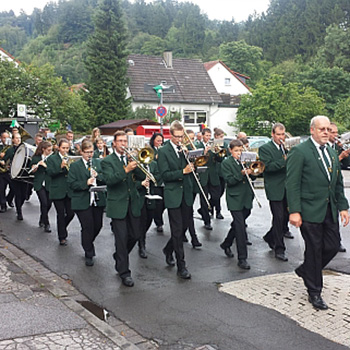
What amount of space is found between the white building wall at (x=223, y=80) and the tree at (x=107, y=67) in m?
11.2

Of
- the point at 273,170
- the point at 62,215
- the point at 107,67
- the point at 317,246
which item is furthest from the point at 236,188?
the point at 107,67

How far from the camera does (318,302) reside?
5.55 metres

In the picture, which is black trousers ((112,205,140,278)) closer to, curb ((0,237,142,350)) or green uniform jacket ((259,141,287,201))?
curb ((0,237,142,350))

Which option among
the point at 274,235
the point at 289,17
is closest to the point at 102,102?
the point at 274,235

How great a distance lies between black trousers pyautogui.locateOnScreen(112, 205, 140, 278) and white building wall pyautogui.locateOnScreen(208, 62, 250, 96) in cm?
4965

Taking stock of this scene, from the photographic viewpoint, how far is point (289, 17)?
100 m

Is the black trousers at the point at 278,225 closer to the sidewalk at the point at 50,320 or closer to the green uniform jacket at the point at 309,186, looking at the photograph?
the green uniform jacket at the point at 309,186

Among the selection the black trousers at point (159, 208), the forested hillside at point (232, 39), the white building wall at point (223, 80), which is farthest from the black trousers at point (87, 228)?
the white building wall at point (223, 80)

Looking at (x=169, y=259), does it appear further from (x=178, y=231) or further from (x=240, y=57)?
(x=240, y=57)

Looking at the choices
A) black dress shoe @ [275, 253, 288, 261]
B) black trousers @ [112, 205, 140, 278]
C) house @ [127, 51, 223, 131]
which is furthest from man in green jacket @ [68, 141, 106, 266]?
house @ [127, 51, 223, 131]

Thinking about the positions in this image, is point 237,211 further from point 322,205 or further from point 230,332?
point 230,332

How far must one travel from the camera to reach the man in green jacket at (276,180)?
7930 mm

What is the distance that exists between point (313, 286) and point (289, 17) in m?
102

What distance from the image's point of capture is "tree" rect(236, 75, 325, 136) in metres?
36.8
